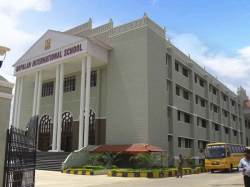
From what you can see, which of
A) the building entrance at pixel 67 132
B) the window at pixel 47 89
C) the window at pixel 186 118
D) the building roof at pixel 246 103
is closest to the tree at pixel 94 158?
the building entrance at pixel 67 132

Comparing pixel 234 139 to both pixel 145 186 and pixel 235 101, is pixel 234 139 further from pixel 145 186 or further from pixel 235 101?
pixel 145 186

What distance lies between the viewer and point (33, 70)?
89.8 feet

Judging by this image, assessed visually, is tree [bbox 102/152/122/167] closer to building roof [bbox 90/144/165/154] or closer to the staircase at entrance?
building roof [bbox 90/144/165/154]

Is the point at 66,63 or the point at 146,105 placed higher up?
the point at 66,63

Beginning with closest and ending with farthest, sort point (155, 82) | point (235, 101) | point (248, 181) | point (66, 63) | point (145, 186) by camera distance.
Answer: point (248, 181) → point (145, 186) → point (155, 82) → point (66, 63) → point (235, 101)

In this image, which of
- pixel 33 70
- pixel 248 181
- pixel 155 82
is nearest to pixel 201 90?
pixel 155 82

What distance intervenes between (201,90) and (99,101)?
1495 centimetres

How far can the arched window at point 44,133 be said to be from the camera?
29141 millimetres

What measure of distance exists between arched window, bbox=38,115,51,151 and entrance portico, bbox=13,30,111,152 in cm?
322

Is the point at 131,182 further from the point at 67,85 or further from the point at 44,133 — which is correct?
the point at 44,133

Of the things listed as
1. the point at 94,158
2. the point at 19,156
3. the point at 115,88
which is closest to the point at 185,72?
the point at 115,88

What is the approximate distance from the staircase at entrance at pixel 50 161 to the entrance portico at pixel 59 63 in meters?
1.19

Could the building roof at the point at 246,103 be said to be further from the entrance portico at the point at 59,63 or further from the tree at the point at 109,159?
the tree at the point at 109,159

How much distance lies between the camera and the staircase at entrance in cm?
1995
